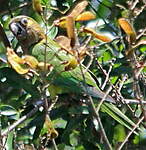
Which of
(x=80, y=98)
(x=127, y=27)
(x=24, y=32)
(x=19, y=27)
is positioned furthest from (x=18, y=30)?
(x=127, y=27)

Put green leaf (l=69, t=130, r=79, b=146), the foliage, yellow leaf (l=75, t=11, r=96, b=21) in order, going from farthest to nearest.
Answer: green leaf (l=69, t=130, r=79, b=146) < the foliage < yellow leaf (l=75, t=11, r=96, b=21)

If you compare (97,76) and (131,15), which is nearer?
(131,15)

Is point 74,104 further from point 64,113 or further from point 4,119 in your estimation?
point 4,119

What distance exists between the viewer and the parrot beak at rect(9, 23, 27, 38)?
313 cm

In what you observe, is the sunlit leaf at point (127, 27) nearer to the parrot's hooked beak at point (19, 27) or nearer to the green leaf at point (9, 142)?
the green leaf at point (9, 142)

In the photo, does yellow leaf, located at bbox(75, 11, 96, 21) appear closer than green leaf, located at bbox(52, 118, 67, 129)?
Yes

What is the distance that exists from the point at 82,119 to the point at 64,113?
0.10 m

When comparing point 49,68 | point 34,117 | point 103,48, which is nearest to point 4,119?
point 34,117

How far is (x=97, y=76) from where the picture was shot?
2943 mm

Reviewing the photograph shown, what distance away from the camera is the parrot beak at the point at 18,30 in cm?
313

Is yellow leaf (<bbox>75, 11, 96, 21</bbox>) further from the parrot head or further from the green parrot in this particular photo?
the parrot head

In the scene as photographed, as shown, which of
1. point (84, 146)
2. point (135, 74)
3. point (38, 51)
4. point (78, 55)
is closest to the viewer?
point (135, 74)

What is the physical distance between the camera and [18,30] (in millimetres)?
3322

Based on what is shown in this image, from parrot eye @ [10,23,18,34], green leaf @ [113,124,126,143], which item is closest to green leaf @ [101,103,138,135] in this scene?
green leaf @ [113,124,126,143]
